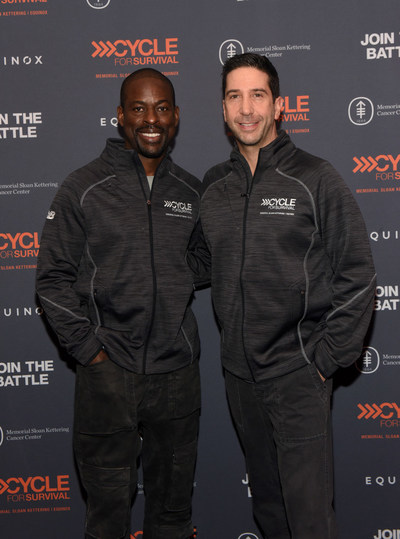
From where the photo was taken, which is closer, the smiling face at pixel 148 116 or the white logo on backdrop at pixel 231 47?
the smiling face at pixel 148 116

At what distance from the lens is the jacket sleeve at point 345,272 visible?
6.14 ft

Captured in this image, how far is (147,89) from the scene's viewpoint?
6.87 feet

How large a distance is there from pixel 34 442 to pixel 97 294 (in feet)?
3.58

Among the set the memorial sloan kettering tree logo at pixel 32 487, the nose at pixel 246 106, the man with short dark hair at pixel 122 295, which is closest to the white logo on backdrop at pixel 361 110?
the nose at pixel 246 106

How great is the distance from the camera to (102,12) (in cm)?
256

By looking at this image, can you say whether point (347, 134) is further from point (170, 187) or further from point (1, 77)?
point (1, 77)

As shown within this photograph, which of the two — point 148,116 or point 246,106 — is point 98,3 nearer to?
point 148,116

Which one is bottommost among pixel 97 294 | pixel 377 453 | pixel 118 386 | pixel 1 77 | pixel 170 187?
pixel 377 453

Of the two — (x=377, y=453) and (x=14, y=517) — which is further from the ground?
(x=377, y=453)

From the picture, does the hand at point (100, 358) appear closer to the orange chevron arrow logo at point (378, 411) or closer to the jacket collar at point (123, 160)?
the jacket collar at point (123, 160)

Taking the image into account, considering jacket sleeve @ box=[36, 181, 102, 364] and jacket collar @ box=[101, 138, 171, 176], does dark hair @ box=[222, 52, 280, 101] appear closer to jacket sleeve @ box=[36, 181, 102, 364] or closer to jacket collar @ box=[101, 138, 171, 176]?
jacket collar @ box=[101, 138, 171, 176]

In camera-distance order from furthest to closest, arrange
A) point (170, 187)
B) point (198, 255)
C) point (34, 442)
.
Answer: point (34, 442) < point (198, 255) < point (170, 187)

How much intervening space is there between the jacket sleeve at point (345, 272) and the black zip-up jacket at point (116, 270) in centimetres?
57

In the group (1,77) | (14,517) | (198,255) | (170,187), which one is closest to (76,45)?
(1,77)
